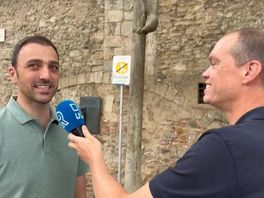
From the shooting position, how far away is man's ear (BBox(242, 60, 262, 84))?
1597mm

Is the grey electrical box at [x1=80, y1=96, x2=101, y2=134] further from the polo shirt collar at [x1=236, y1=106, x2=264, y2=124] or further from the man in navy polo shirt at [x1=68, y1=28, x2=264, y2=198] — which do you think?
the polo shirt collar at [x1=236, y1=106, x2=264, y2=124]

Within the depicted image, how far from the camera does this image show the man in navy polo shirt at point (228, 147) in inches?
53.4

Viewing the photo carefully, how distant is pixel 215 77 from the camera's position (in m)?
1.70

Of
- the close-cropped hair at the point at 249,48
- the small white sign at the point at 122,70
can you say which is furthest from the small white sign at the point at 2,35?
the close-cropped hair at the point at 249,48

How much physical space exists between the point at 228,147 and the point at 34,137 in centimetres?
97

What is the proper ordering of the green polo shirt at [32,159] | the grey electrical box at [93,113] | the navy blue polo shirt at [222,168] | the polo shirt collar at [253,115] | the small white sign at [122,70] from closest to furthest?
1. the navy blue polo shirt at [222,168]
2. the polo shirt collar at [253,115]
3. the green polo shirt at [32,159]
4. the small white sign at [122,70]
5. the grey electrical box at [93,113]

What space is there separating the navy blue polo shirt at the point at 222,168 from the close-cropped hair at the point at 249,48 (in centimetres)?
32

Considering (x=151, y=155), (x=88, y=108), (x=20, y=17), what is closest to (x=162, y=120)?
(x=151, y=155)

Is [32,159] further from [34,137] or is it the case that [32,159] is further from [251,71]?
[251,71]

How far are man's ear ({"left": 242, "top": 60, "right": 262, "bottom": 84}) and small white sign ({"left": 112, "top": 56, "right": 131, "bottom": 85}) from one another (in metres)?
3.76

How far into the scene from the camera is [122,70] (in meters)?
5.50

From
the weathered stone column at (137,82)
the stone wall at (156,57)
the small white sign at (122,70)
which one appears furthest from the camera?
the stone wall at (156,57)

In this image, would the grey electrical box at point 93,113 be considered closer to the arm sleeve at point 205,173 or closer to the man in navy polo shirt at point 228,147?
the man in navy polo shirt at point 228,147

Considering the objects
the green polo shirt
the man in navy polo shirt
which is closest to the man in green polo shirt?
the green polo shirt
